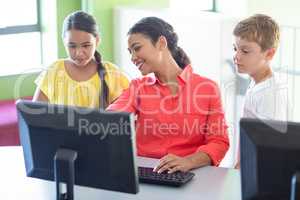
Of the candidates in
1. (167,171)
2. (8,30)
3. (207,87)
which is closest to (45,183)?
(167,171)

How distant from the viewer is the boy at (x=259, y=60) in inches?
95.5

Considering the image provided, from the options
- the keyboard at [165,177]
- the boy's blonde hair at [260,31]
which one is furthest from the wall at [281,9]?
the keyboard at [165,177]

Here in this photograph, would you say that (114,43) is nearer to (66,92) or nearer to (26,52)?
(26,52)

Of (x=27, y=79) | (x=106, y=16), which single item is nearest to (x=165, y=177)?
(x=27, y=79)

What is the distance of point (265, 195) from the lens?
1.65 metres

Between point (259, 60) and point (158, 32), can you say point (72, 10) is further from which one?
point (259, 60)

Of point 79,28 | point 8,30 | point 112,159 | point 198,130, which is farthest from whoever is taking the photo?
point 8,30

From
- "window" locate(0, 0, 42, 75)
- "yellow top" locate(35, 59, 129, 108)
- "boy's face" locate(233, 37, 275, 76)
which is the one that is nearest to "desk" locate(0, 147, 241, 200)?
"boy's face" locate(233, 37, 275, 76)

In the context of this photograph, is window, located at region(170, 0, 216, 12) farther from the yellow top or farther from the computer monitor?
the computer monitor

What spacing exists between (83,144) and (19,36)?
2775mm

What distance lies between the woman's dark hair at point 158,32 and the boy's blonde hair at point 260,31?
0.27 metres

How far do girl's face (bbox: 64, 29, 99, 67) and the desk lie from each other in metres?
0.75

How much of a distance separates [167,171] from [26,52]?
101 inches

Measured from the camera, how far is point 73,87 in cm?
294
